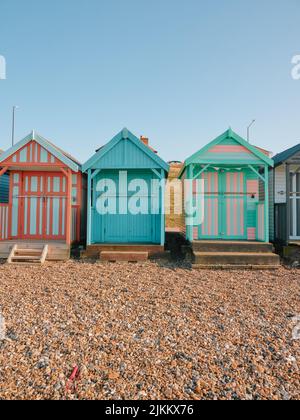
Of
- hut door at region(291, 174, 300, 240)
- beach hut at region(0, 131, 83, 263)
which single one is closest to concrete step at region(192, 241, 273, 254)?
hut door at region(291, 174, 300, 240)

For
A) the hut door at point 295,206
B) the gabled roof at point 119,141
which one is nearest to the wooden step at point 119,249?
the gabled roof at point 119,141

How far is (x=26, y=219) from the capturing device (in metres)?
8.93

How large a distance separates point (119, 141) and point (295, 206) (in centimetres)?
634

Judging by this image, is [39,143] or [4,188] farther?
[4,188]

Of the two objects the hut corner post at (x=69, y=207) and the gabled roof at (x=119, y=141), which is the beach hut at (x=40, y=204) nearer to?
the hut corner post at (x=69, y=207)

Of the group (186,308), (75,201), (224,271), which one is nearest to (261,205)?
(224,271)

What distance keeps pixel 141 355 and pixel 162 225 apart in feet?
17.3

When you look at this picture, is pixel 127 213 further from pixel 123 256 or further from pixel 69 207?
pixel 69 207

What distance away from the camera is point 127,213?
28.2 ft

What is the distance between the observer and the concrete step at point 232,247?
7242 mm

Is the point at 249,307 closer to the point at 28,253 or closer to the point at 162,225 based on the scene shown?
the point at 162,225

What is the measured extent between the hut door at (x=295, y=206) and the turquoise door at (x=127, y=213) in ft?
15.2

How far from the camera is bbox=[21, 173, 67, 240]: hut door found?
8930 millimetres

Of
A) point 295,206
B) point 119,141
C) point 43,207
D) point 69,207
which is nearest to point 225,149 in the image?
point 119,141
